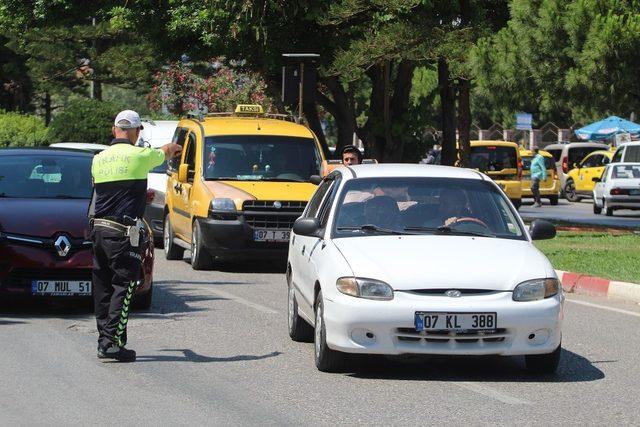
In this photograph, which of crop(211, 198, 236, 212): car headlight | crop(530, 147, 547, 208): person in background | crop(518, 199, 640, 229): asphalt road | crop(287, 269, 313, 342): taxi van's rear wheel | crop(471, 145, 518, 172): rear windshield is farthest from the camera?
crop(530, 147, 547, 208): person in background

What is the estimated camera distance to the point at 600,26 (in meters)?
24.8

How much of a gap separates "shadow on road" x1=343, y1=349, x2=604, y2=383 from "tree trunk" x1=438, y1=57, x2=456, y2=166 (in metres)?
19.5

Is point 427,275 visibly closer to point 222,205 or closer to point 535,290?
point 535,290

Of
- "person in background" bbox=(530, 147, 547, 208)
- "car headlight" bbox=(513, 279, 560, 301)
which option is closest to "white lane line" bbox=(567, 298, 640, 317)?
"car headlight" bbox=(513, 279, 560, 301)

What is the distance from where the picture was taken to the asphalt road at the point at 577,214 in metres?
33.2

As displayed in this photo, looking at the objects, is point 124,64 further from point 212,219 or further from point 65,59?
point 212,219

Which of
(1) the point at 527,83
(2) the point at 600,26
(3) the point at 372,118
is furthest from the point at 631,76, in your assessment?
(3) the point at 372,118

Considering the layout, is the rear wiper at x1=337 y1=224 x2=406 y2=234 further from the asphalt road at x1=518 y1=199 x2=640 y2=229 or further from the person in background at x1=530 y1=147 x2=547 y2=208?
the person in background at x1=530 y1=147 x2=547 y2=208

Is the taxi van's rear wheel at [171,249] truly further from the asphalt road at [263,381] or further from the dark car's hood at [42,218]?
the asphalt road at [263,381]

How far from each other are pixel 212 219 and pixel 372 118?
13.9m

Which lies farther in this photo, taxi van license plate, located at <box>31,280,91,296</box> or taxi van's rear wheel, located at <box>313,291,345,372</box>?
taxi van license plate, located at <box>31,280,91,296</box>

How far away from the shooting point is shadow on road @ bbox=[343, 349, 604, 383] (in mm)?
10023

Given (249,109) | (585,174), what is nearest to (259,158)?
(249,109)

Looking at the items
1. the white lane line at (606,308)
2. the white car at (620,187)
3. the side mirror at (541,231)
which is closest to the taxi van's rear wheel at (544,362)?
the side mirror at (541,231)
